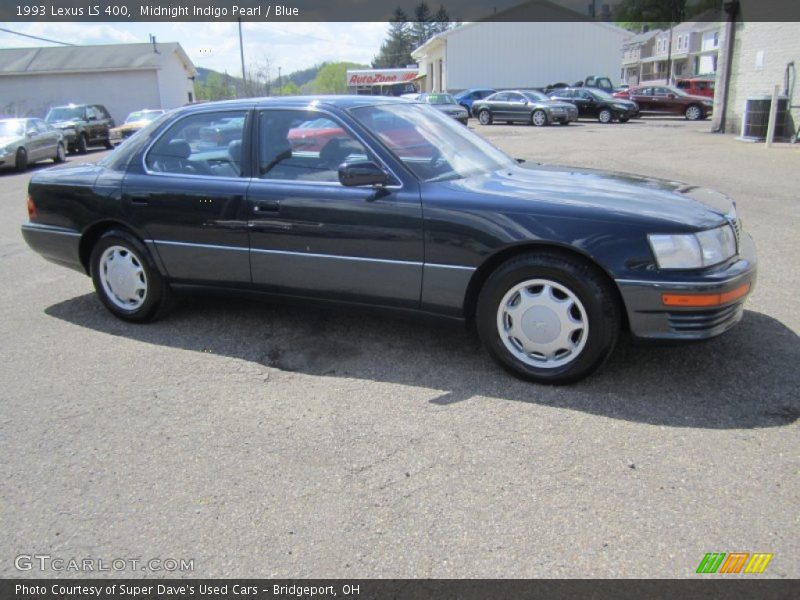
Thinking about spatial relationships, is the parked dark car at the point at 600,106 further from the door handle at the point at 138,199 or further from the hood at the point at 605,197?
the door handle at the point at 138,199

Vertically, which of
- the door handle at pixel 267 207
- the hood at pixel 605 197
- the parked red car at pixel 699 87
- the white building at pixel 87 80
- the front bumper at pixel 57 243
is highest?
the white building at pixel 87 80

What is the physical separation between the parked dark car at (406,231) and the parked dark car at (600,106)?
25927mm

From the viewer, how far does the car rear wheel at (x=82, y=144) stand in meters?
23.4

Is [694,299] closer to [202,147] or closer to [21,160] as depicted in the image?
[202,147]

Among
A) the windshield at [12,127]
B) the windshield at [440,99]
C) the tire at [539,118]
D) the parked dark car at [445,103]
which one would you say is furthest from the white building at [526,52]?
the windshield at [12,127]

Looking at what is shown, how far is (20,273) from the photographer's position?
6.74 meters

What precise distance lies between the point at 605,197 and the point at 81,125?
23804mm

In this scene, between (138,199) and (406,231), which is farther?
(138,199)

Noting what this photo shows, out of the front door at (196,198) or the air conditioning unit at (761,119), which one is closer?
the front door at (196,198)

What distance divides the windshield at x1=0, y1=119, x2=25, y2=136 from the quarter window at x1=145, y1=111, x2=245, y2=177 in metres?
16.3

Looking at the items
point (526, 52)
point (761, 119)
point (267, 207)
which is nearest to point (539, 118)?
point (761, 119)

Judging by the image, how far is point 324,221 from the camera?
4.10 metres

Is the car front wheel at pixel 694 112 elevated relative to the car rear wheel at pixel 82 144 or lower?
elevated
